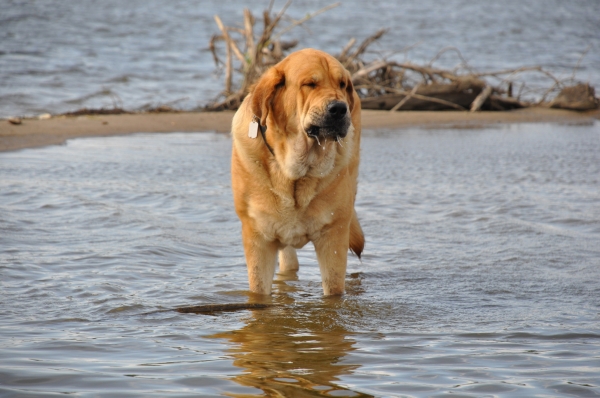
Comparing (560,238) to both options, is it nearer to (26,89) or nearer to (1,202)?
(1,202)

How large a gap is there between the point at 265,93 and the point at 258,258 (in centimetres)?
96

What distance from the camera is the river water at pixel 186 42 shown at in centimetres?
1391

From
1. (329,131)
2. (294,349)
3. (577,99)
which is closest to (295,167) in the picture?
(329,131)

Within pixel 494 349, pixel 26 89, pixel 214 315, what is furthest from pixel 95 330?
pixel 26 89

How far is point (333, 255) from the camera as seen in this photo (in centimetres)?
415

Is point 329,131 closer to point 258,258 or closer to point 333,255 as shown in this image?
point 333,255

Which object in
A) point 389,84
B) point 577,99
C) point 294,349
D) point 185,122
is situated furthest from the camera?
point 577,99

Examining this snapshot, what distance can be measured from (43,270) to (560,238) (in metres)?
3.82

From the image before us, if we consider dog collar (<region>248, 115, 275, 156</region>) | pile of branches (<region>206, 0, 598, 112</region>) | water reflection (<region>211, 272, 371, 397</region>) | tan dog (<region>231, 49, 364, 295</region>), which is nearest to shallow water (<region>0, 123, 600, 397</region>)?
water reflection (<region>211, 272, 371, 397</region>)

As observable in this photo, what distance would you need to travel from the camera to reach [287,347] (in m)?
3.41

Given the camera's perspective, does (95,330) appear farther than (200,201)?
No

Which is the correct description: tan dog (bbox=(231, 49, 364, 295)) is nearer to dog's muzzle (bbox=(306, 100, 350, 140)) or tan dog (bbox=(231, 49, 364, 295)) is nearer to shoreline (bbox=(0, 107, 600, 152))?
dog's muzzle (bbox=(306, 100, 350, 140))

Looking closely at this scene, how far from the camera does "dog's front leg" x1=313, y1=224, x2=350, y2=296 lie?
4.09 meters

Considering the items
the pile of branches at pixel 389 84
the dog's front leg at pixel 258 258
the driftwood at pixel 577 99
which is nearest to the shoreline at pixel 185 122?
the driftwood at pixel 577 99
